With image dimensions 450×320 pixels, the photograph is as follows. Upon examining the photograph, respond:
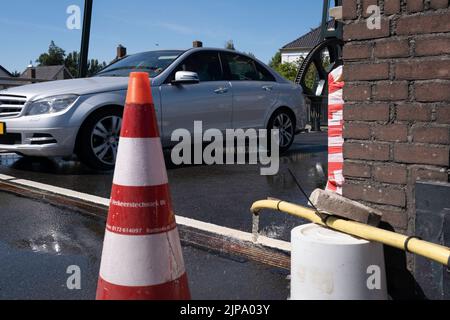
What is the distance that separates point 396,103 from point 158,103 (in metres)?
4.63

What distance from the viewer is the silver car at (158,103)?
20.5 ft

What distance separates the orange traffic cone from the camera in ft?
7.39

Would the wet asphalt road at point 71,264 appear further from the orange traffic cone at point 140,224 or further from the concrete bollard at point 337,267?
the orange traffic cone at point 140,224

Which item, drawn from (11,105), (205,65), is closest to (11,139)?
(11,105)

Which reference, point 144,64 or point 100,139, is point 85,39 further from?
point 100,139

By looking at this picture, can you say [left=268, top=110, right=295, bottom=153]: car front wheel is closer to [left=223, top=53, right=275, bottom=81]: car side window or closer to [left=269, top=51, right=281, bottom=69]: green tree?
[left=223, top=53, right=275, bottom=81]: car side window

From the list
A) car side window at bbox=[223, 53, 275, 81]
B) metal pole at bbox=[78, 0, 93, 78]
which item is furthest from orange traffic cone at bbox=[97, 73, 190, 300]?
metal pole at bbox=[78, 0, 93, 78]

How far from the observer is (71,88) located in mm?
6434

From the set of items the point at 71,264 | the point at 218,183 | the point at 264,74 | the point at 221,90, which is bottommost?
the point at 71,264

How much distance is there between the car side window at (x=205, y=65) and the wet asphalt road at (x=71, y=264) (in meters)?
3.88

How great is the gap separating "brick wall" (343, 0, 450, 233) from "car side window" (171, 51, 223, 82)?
4.99m
